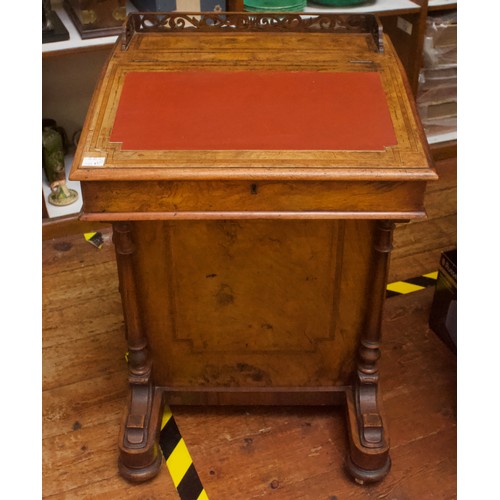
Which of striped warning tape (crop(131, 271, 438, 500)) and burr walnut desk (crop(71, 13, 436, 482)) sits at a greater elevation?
burr walnut desk (crop(71, 13, 436, 482))

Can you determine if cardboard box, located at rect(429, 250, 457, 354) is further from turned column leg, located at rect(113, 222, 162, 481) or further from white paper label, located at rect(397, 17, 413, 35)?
white paper label, located at rect(397, 17, 413, 35)

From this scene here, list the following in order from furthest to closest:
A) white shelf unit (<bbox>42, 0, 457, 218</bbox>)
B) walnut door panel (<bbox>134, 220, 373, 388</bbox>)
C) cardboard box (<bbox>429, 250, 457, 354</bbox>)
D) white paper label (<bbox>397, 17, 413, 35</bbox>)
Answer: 1. white paper label (<bbox>397, 17, 413, 35</bbox>)
2. white shelf unit (<bbox>42, 0, 457, 218</bbox>)
3. cardboard box (<bbox>429, 250, 457, 354</bbox>)
4. walnut door panel (<bbox>134, 220, 373, 388</bbox>)

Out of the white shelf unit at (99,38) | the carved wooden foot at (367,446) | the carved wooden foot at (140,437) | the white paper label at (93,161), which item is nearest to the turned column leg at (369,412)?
the carved wooden foot at (367,446)

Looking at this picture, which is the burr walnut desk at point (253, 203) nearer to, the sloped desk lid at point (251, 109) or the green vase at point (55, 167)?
the sloped desk lid at point (251, 109)

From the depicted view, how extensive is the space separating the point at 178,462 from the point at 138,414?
0.66ft

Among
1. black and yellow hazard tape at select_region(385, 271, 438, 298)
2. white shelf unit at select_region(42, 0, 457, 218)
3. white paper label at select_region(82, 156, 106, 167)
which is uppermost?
white paper label at select_region(82, 156, 106, 167)

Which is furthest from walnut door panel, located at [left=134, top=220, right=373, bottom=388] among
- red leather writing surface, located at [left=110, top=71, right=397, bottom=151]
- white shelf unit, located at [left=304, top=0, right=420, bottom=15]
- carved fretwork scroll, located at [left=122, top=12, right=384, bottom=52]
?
white shelf unit, located at [left=304, top=0, right=420, bottom=15]

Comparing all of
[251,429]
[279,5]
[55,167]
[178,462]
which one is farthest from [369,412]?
[55,167]

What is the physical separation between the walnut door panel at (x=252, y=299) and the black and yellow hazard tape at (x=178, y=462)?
154mm

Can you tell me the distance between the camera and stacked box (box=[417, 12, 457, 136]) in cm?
297

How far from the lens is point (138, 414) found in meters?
1.92

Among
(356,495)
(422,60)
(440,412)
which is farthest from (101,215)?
(422,60)

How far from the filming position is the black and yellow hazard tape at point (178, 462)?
1.91 metres

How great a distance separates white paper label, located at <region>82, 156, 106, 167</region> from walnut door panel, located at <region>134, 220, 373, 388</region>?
1.09 feet
